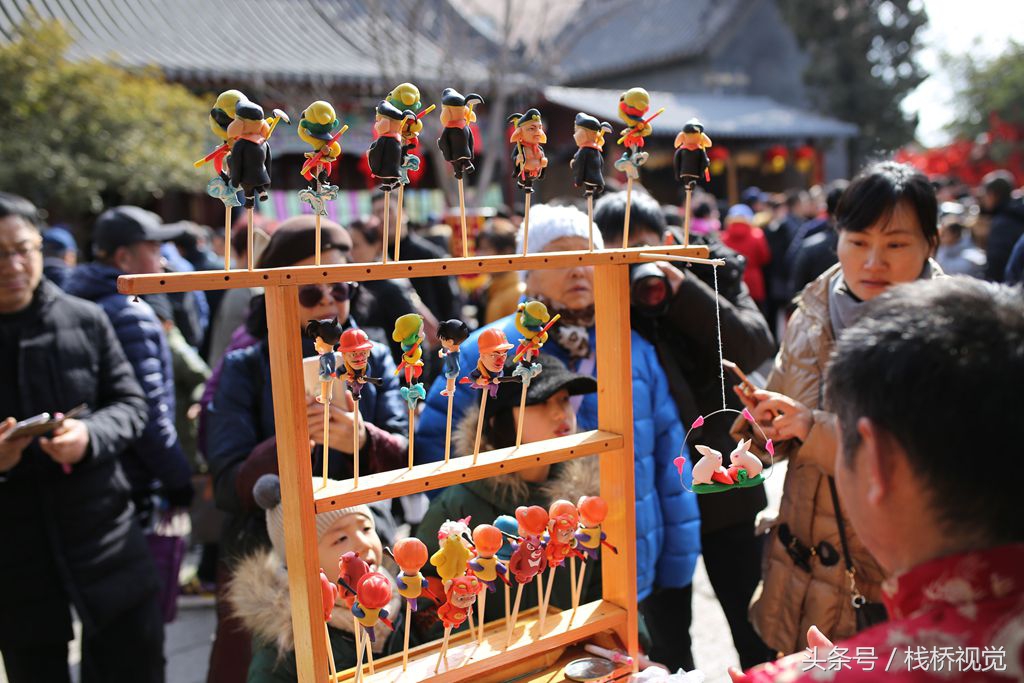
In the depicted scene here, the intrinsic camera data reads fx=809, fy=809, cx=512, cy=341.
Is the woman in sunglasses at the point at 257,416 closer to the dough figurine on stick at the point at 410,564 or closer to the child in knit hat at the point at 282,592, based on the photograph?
the child in knit hat at the point at 282,592

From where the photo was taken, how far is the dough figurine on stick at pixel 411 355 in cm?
129

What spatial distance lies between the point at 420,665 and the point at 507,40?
9516 millimetres

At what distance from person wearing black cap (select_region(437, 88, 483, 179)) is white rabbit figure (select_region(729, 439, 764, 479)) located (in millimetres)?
695

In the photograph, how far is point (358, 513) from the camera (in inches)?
66.0

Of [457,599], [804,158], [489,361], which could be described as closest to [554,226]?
[489,361]

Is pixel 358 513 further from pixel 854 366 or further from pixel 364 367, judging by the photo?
pixel 854 366

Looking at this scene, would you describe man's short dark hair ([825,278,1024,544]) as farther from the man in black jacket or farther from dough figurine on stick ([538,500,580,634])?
the man in black jacket

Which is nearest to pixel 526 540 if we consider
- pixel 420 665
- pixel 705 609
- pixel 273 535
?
pixel 420 665

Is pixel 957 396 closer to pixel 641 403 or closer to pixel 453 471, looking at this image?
pixel 453 471

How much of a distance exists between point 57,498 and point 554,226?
1.52 meters

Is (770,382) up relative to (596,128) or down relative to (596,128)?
down

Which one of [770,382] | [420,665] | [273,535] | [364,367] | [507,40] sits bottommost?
[420,665]

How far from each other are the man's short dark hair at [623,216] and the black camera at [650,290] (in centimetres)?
17

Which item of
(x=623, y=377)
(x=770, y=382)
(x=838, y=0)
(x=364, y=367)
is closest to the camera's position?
(x=364, y=367)
